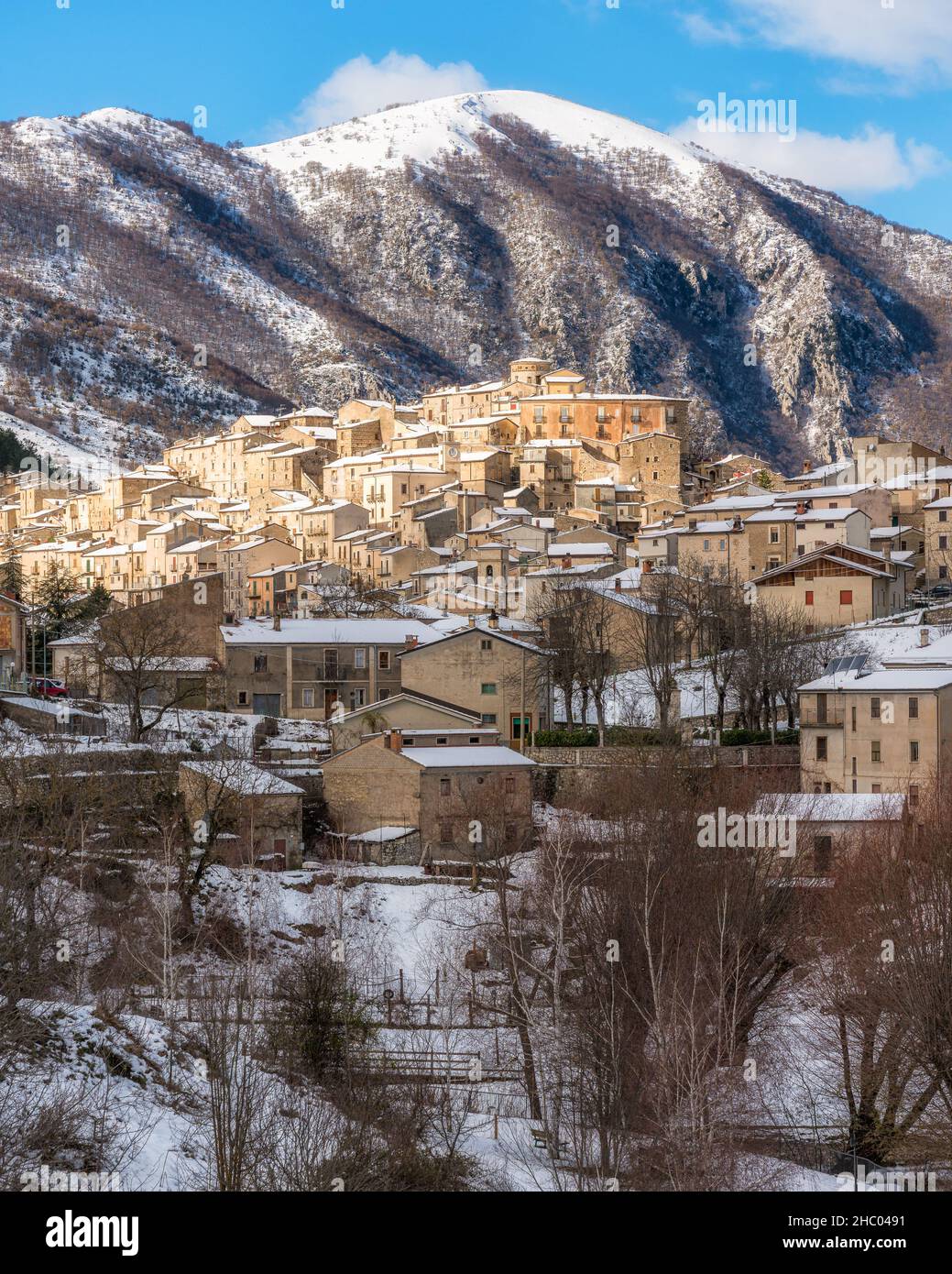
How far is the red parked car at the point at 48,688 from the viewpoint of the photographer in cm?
5200

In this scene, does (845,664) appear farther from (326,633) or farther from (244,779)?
(244,779)

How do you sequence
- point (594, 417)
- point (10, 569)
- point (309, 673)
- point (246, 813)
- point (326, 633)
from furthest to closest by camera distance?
point (594, 417), point (10, 569), point (326, 633), point (309, 673), point (246, 813)

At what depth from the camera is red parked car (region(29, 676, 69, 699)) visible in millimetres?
52000

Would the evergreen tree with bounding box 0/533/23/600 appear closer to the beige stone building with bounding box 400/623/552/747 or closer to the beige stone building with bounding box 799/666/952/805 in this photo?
the beige stone building with bounding box 400/623/552/747

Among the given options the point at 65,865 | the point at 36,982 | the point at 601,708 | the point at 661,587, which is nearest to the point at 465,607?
the point at 661,587

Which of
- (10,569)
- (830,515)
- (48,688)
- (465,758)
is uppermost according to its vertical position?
(830,515)

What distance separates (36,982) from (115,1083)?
9.28ft

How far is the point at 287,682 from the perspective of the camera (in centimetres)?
5419

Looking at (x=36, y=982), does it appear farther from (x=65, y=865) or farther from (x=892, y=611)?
(x=892, y=611)

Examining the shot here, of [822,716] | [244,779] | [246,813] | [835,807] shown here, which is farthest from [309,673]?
Result: [835,807]

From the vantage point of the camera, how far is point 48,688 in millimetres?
53094

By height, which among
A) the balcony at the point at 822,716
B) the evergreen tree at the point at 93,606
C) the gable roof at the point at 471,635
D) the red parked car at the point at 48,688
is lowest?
the balcony at the point at 822,716

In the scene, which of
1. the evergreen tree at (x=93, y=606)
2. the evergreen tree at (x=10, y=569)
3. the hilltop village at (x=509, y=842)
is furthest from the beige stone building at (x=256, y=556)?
the evergreen tree at (x=93, y=606)

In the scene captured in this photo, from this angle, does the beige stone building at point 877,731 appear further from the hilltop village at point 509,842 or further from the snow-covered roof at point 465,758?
the snow-covered roof at point 465,758
